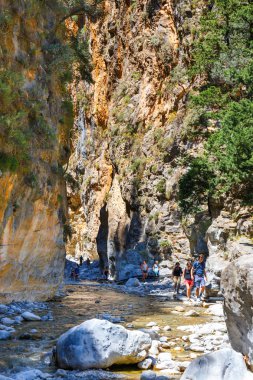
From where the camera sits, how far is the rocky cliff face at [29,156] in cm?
1334

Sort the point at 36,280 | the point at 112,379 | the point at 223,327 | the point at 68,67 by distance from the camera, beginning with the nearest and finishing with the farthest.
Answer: the point at 112,379 → the point at 223,327 → the point at 36,280 → the point at 68,67

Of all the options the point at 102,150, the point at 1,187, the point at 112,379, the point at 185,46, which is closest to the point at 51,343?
the point at 112,379

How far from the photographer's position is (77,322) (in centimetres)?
1134

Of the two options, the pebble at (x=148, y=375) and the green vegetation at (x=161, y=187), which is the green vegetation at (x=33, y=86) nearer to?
the pebble at (x=148, y=375)

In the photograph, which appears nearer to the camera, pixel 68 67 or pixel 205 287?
pixel 205 287

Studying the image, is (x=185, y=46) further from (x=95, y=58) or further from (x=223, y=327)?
(x=223, y=327)

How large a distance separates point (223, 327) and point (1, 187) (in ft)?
22.2

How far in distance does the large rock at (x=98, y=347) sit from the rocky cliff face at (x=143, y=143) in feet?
35.6

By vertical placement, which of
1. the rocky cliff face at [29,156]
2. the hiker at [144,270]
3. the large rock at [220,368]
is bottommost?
the large rock at [220,368]

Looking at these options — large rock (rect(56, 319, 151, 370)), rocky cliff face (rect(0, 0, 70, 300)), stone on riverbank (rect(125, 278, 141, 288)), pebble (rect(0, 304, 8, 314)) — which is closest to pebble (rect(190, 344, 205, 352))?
large rock (rect(56, 319, 151, 370))

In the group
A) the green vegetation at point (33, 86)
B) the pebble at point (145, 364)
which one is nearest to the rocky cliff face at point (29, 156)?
the green vegetation at point (33, 86)

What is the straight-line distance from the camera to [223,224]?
2012 centimetres

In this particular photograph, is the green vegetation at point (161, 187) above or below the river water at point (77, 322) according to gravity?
above

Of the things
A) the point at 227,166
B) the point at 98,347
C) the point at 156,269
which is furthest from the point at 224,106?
the point at 98,347
